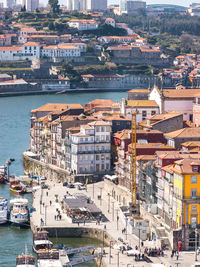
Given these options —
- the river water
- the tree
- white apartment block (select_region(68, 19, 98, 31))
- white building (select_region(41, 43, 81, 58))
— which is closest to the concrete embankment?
the river water

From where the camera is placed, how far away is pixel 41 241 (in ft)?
121

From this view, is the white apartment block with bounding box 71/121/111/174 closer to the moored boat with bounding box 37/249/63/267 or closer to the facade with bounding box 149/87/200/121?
the facade with bounding box 149/87/200/121

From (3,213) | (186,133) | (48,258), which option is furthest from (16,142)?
(48,258)

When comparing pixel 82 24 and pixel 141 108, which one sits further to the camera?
pixel 82 24

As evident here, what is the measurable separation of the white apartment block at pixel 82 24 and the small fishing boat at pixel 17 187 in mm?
125465

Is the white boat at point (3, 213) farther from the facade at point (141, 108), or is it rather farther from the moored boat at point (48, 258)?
the facade at point (141, 108)

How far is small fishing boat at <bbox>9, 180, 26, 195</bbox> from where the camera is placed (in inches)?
1946

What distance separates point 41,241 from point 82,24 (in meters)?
141

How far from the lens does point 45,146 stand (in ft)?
192

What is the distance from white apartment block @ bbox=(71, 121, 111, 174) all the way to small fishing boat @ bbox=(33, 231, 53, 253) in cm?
1327

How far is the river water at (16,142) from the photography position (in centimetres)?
3819

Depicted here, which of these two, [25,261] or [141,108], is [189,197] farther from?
[141,108]

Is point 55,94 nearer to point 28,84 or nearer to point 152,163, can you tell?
point 28,84

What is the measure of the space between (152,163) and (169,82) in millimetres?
111917
